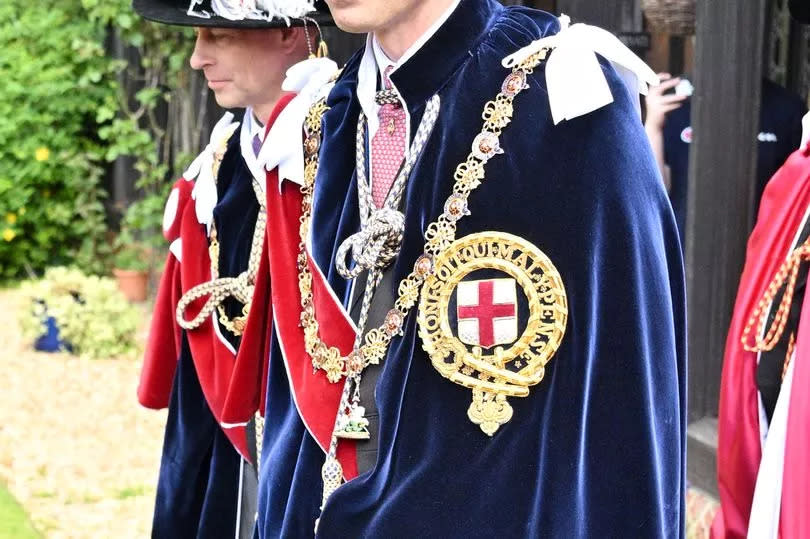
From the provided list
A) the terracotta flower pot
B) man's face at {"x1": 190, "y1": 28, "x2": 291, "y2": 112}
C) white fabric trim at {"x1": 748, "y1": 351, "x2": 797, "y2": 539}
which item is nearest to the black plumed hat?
white fabric trim at {"x1": 748, "y1": 351, "x2": 797, "y2": 539}

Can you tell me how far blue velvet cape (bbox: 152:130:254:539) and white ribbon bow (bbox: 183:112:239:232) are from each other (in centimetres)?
2

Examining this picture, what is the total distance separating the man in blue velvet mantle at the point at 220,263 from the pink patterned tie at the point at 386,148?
787 mm

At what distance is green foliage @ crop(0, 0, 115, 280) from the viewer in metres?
9.19

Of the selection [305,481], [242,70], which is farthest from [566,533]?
[242,70]

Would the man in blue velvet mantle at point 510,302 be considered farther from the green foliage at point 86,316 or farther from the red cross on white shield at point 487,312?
the green foliage at point 86,316

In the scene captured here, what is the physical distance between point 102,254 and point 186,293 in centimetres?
676

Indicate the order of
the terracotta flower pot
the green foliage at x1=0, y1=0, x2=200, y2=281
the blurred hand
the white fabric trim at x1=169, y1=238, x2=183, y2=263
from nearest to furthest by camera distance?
the white fabric trim at x1=169, y1=238, x2=183, y2=263 → the blurred hand → the green foliage at x1=0, y1=0, x2=200, y2=281 → the terracotta flower pot

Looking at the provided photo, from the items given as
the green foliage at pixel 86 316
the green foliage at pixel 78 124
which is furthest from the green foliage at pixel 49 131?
the green foliage at pixel 86 316

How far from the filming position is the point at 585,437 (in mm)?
1839

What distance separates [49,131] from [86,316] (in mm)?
2149

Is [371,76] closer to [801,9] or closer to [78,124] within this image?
[801,9]

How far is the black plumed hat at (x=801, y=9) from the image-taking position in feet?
10.9

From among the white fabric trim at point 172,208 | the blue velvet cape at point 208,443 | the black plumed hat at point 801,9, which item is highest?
the black plumed hat at point 801,9

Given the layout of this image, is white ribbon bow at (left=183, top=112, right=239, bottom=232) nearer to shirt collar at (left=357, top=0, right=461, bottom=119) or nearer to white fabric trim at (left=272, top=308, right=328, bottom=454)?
white fabric trim at (left=272, top=308, right=328, bottom=454)
